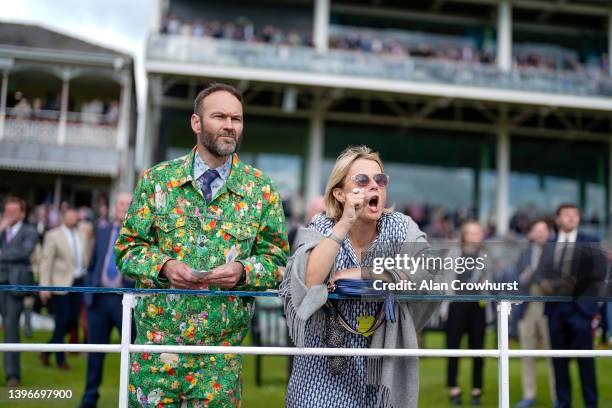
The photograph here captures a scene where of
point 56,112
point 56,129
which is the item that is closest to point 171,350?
point 56,129

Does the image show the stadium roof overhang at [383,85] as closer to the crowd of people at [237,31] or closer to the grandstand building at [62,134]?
the crowd of people at [237,31]

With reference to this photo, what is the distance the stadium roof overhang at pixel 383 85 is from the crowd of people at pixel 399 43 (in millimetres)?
1153

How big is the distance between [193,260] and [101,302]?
12.0 feet

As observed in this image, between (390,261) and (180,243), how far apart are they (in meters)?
0.96

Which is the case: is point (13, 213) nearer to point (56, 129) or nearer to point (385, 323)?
point (385, 323)

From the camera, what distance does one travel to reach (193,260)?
2988 millimetres

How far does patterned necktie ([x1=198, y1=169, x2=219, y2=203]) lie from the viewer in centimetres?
306

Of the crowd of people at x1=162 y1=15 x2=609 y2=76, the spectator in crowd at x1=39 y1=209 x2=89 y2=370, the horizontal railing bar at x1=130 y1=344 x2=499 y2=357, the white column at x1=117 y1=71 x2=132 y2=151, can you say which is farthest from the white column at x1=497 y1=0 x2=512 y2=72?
the horizontal railing bar at x1=130 y1=344 x2=499 y2=357

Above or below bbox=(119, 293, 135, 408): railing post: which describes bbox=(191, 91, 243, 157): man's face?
above

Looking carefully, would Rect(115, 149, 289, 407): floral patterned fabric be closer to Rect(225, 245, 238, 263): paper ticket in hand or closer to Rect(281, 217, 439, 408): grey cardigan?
Rect(225, 245, 238, 263): paper ticket in hand

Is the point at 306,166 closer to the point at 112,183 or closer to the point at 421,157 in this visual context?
the point at 421,157

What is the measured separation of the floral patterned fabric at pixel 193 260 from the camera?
286cm

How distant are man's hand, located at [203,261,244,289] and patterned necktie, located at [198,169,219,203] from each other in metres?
0.35

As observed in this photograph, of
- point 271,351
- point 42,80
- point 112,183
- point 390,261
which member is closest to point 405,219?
point 390,261
